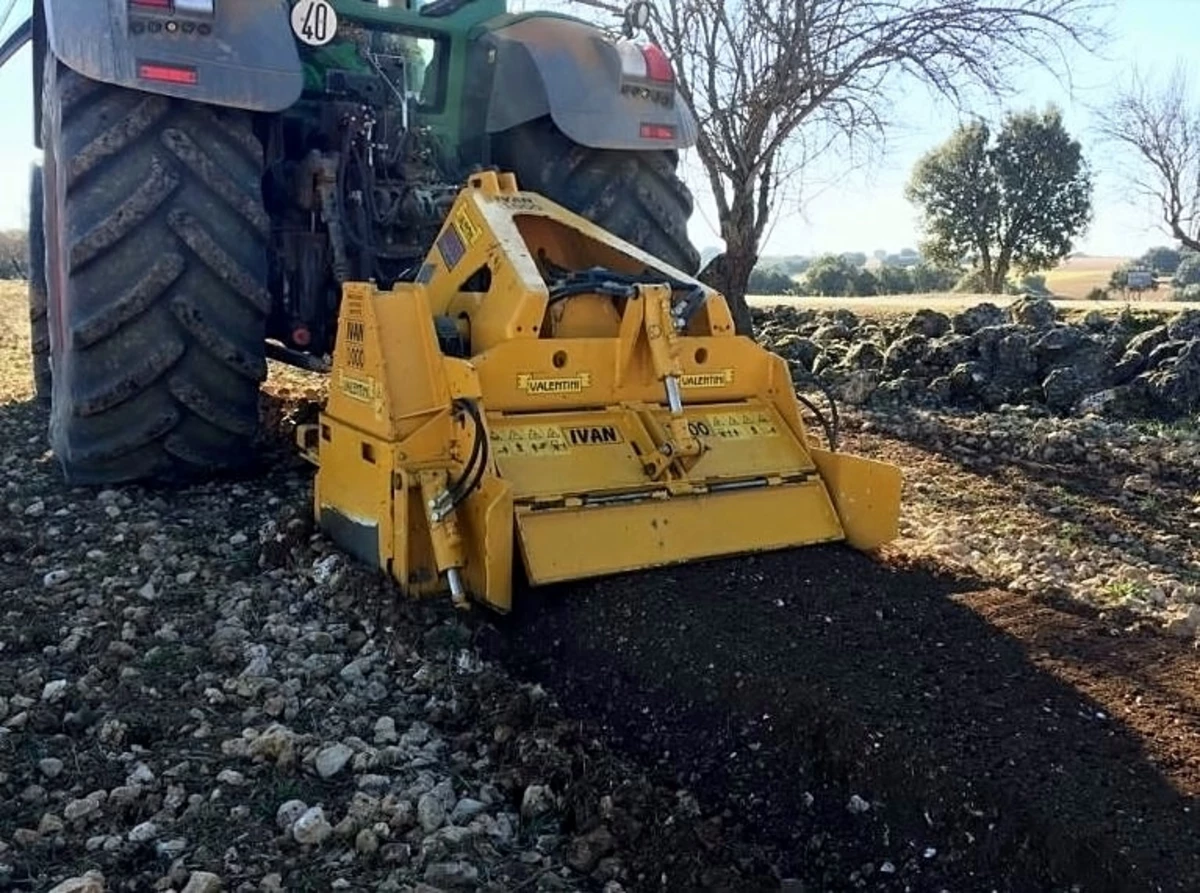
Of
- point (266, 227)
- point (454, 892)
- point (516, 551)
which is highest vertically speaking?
point (266, 227)

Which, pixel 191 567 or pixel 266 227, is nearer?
pixel 191 567

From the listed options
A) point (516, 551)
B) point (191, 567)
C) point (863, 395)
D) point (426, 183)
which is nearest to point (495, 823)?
point (516, 551)

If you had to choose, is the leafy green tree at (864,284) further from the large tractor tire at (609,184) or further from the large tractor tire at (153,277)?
the large tractor tire at (153,277)

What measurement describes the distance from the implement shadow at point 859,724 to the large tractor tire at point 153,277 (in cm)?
178

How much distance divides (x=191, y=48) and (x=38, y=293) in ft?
10.5

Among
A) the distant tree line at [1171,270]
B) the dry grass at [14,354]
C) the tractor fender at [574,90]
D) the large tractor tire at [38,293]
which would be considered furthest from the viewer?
the distant tree line at [1171,270]

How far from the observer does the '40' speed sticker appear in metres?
4.63

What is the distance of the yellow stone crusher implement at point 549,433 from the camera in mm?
3518

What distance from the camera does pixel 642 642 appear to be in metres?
3.25

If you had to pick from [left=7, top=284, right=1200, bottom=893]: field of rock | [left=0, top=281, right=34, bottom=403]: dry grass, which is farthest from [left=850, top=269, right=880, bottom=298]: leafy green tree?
[left=7, top=284, right=1200, bottom=893]: field of rock

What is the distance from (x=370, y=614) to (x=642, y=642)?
33.3 inches

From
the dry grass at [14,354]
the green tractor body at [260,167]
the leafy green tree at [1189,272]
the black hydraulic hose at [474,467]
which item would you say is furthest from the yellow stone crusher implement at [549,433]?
the leafy green tree at [1189,272]

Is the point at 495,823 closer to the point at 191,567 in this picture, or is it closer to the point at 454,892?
the point at 454,892

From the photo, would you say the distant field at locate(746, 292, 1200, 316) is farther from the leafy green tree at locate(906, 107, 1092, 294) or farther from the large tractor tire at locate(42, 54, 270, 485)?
the leafy green tree at locate(906, 107, 1092, 294)
